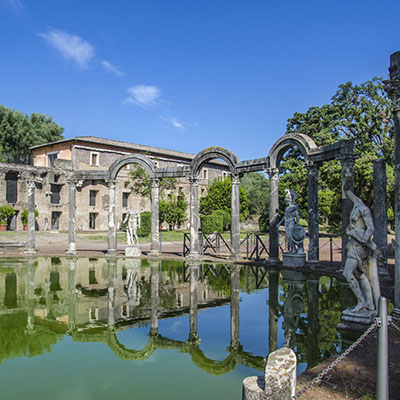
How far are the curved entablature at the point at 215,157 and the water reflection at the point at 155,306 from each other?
181 inches

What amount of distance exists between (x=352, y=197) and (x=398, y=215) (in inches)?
34.2

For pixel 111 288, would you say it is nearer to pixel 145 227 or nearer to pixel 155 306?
pixel 155 306

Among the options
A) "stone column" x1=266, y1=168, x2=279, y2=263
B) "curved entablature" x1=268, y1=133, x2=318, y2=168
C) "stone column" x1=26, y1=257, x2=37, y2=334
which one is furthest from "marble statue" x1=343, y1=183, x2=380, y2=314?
"stone column" x1=266, y1=168, x2=279, y2=263

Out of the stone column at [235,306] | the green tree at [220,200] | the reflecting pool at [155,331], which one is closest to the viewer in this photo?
the reflecting pool at [155,331]

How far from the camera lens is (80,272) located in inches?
556

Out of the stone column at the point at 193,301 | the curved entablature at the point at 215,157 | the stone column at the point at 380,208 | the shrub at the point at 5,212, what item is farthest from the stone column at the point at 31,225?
the stone column at the point at 380,208

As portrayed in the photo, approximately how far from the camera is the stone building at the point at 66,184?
3553 centimetres

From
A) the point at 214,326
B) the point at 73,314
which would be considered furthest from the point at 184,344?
the point at 73,314

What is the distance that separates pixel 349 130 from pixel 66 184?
26.8 m

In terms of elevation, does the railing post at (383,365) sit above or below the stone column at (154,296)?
above

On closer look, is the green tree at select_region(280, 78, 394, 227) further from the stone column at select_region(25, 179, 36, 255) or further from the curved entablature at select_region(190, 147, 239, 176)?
the stone column at select_region(25, 179, 36, 255)

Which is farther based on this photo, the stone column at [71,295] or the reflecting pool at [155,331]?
the stone column at [71,295]

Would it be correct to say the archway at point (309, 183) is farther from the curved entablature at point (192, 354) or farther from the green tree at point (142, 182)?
the green tree at point (142, 182)

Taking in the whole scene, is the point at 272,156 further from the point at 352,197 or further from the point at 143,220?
the point at 143,220
